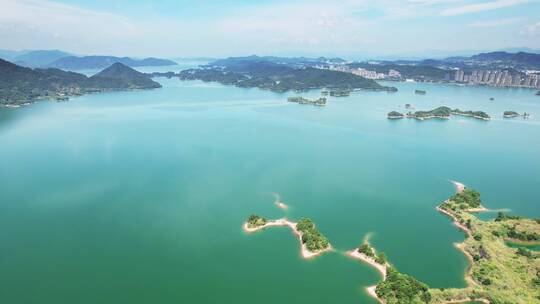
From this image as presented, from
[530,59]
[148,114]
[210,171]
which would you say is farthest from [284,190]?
[530,59]

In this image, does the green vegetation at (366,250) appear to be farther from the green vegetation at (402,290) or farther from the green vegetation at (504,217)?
the green vegetation at (504,217)

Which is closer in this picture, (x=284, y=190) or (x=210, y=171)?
(x=284, y=190)

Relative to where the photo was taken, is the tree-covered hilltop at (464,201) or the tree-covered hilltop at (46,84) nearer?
the tree-covered hilltop at (464,201)

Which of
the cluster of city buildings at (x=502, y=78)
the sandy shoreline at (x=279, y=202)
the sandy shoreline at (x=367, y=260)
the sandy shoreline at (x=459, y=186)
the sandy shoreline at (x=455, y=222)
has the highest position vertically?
the cluster of city buildings at (x=502, y=78)

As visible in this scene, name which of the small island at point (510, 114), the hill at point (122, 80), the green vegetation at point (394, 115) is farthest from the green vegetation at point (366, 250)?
the hill at point (122, 80)

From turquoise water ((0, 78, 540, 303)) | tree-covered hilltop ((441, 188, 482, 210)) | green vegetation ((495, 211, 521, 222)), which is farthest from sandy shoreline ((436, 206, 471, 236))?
green vegetation ((495, 211, 521, 222))

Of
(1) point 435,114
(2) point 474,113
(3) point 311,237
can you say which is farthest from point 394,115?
(3) point 311,237

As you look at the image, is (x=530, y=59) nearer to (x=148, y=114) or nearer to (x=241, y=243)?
(x=148, y=114)

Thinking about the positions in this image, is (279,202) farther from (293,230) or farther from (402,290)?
(402,290)
